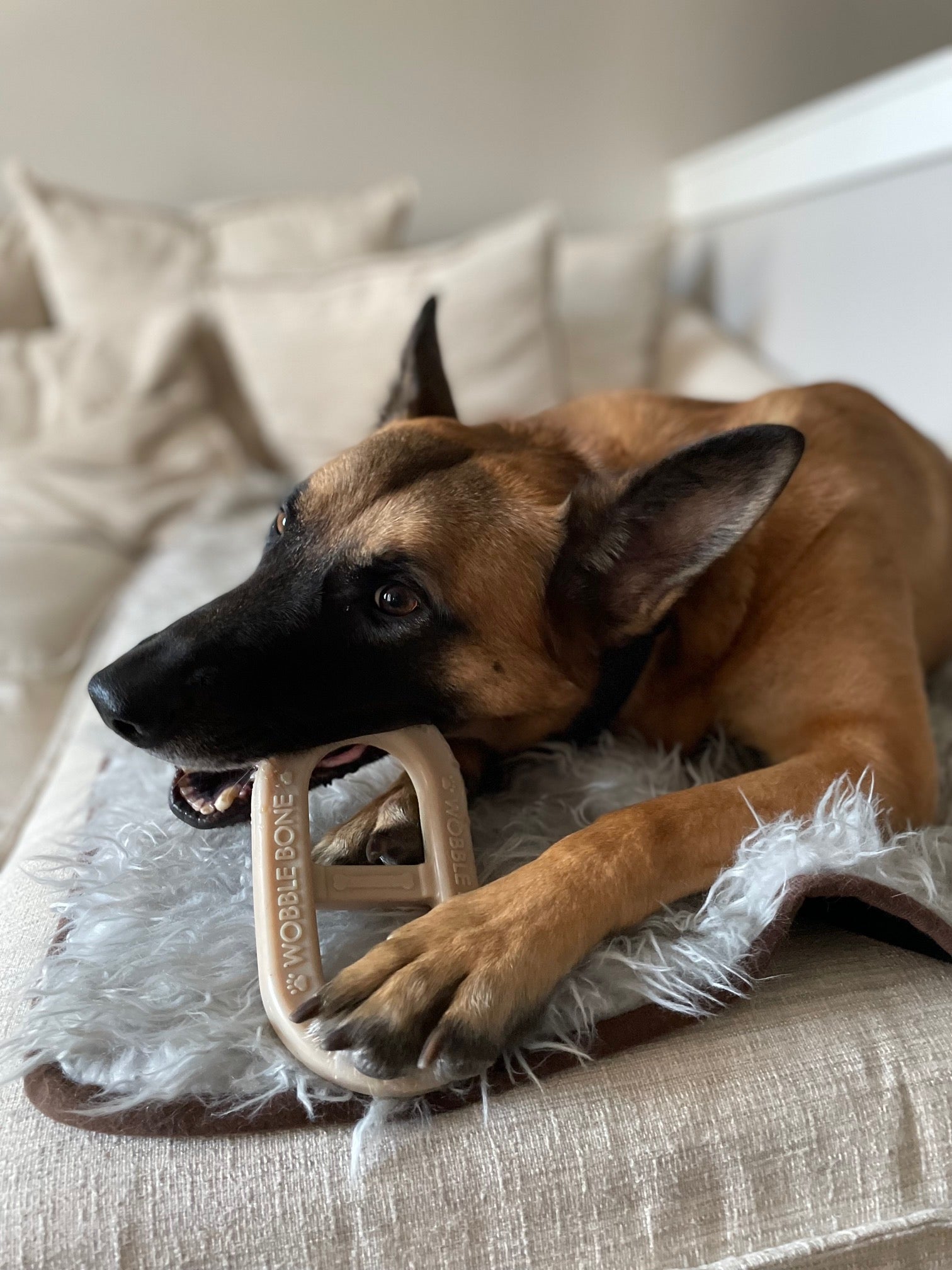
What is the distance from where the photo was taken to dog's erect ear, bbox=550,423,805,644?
3.26ft

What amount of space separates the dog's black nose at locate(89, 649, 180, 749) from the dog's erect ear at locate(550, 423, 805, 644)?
1.64ft

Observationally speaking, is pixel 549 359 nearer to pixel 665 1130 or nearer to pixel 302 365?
pixel 302 365

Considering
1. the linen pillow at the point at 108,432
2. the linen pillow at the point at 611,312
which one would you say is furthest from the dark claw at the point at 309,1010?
the linen pillow at the point at 611,312

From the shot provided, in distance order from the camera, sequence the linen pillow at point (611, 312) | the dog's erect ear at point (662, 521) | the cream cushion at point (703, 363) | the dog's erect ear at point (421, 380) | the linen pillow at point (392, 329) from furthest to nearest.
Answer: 1. the linen pillow at point (611, 312)
2. the linen pillow at point (392, 329)
3. the cream cushion at point (703, 363)
4. the dog's erect ear at point (421, 380)
5. the dog's erect ear at point (662, 521)

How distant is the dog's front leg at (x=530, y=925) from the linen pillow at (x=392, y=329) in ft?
6.42

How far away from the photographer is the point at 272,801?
3.22 ft

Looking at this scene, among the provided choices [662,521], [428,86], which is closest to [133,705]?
[662,521]

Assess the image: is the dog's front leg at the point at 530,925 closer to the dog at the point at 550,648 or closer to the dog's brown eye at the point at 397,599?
the dog at the point at 550,648

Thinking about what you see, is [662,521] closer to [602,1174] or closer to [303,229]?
[602,1174]

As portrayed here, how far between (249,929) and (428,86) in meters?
3.32

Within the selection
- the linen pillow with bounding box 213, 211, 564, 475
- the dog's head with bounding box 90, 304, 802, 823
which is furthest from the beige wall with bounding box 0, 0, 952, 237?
the dog's head with bounding box 90, 304, 802, 823

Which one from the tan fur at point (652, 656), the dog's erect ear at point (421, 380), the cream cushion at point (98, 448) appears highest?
the dog's erect ear at point (421, 380)

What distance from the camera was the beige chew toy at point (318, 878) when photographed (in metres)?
0.81

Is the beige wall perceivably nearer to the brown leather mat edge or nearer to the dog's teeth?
the dog's teeth
